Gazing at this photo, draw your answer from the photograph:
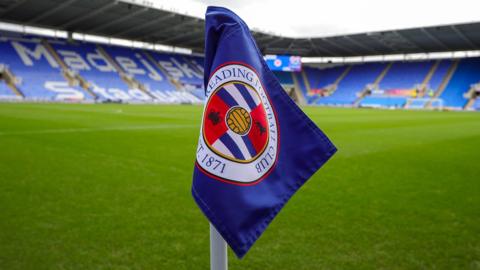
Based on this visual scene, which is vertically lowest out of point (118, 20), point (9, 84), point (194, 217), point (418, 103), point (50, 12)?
point (418, 103)

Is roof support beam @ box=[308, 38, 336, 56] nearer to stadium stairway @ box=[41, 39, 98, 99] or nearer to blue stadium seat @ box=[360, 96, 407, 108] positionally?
blue stadium seat @ box=[360, 96, 407, 108]

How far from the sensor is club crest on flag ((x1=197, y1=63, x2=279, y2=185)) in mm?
1280

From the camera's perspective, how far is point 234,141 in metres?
1.29

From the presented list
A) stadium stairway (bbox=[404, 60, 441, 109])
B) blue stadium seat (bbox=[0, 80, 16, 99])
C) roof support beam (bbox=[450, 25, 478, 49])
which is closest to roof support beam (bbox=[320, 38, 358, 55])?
stadium stairway (bbox=[404, 60, 441, 109])

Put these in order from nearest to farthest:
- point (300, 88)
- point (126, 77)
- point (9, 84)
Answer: point (9, 84) < point (126, 77) < point (300, 88)

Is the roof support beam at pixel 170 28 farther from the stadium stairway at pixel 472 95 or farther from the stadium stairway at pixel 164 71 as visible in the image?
the stadium stairway at pixel 472 95

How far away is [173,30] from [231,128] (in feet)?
138

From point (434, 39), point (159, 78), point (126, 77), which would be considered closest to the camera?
point (434, 39)

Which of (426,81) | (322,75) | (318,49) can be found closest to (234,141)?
(426,81)

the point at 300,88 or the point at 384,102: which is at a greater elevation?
the point at 384,102

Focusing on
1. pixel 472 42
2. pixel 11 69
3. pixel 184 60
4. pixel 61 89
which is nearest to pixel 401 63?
pixel 472 42

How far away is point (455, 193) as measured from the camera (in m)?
4.50

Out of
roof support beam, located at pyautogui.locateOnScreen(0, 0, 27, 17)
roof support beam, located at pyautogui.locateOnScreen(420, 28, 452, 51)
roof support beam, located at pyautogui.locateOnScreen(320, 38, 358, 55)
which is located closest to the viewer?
roof support beam, located at pyautogui.locateOnScreen(0, 0, 27, 17)

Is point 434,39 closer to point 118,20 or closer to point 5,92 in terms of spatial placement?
point 118,20
